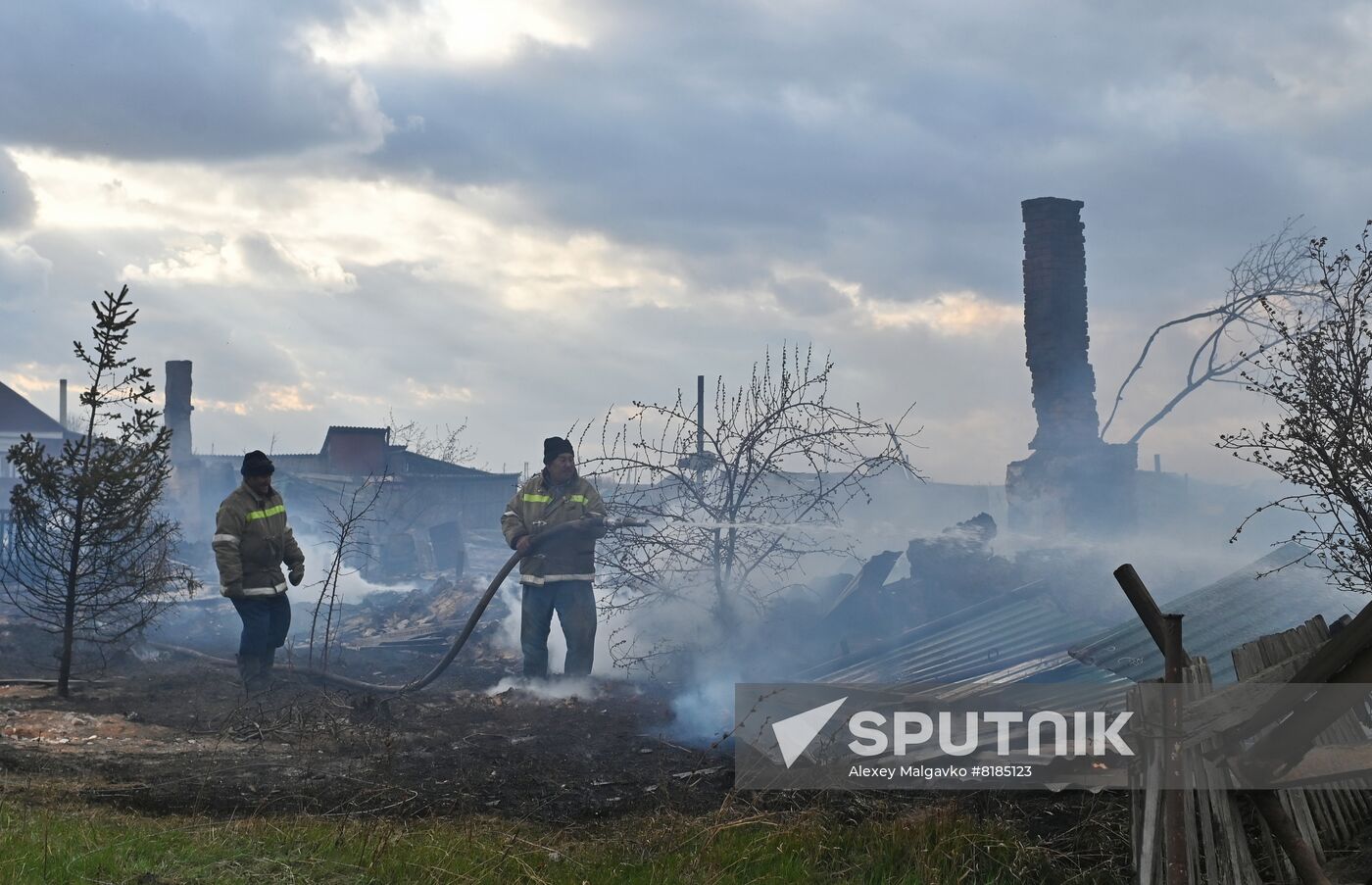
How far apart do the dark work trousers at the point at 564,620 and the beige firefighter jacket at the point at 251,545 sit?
79.7 inches

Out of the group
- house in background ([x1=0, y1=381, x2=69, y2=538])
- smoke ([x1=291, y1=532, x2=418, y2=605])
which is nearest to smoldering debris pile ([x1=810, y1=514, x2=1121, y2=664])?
smoke ([x1=291, y1=532, x2=418, y2=605])

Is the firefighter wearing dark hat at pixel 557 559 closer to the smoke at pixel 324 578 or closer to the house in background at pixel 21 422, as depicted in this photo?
the smoke at pixel 324 578

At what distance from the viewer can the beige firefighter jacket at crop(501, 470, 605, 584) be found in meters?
9.70

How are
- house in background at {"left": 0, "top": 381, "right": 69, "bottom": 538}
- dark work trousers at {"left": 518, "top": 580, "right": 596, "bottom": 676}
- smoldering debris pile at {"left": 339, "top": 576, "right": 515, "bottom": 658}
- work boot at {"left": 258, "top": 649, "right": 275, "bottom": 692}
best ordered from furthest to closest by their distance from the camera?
house in background at {"left": 0, "top": 381, "right": 69, "bottom": 538}
smoldering debris pile at {"left": 339, "top": 576, "right": 515, "bottom": 658}
dark work trousers at {"left": 518, "top": 580, "right": 596, "bottom": 676}
work boot at {"left": 258, "top": 649, "right": 275, "bottom": 692}

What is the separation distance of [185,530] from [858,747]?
2561 centimetres

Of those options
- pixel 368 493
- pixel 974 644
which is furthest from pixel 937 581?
pixel 368 493

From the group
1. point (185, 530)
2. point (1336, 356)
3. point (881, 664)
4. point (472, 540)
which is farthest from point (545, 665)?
point (185, 530)

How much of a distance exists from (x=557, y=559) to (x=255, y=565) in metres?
2.47

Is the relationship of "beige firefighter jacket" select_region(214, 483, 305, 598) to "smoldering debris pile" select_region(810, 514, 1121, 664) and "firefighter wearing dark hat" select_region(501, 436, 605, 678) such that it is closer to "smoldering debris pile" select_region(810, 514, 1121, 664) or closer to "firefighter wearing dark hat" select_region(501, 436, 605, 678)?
"firefighter wearing dark hat" select_region(501, 436, 605, 678)

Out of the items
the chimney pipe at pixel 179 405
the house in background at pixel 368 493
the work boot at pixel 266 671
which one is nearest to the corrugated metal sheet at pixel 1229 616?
the work boot at pixel 266 671

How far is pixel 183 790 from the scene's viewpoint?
5.90 meters

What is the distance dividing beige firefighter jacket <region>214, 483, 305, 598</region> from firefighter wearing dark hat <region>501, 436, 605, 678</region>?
1.89 m

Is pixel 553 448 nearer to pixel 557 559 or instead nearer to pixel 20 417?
pixel 557 559

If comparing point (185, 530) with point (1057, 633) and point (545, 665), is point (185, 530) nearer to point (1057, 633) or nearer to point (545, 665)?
point (545, 665)
